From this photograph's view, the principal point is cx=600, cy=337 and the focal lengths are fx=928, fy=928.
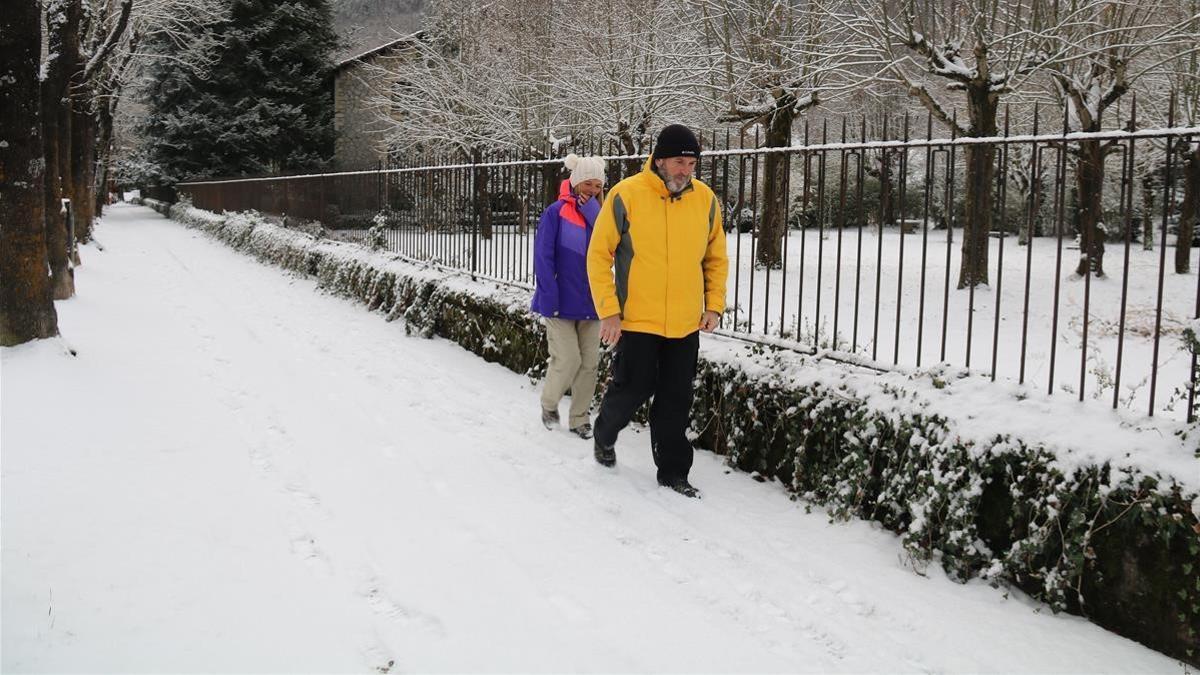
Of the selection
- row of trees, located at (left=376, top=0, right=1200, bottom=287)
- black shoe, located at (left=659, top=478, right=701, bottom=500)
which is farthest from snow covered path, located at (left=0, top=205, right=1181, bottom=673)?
row of trees, located at (left=376, top=0, right=1200, bottom=287)

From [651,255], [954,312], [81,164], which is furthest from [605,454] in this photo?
→ [81,164]

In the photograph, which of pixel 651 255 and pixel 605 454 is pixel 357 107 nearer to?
pixel 605 454

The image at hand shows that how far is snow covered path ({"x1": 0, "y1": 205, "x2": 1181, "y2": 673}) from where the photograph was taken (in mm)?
3395

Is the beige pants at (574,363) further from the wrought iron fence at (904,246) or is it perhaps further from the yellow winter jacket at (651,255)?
the yellow winter jacket at (651,255)

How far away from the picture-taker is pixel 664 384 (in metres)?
5.24

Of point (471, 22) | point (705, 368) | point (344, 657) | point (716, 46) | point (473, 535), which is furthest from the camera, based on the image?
point (471, 22)

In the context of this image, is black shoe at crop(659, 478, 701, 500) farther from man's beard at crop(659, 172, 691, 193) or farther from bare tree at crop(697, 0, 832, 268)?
bare tree at crop(697, 0, 832, 268)

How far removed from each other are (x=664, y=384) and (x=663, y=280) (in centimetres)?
61

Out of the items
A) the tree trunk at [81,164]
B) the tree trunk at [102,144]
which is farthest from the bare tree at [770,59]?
the tree trunk at [102,144]

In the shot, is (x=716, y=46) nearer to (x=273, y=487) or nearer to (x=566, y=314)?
(x=566, y=314)

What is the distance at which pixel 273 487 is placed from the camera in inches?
198

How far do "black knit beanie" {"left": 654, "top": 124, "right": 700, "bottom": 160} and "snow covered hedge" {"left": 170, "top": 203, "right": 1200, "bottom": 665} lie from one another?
1.32 m

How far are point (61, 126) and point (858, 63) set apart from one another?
12481 mm

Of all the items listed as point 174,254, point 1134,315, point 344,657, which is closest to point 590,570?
point 344,657
